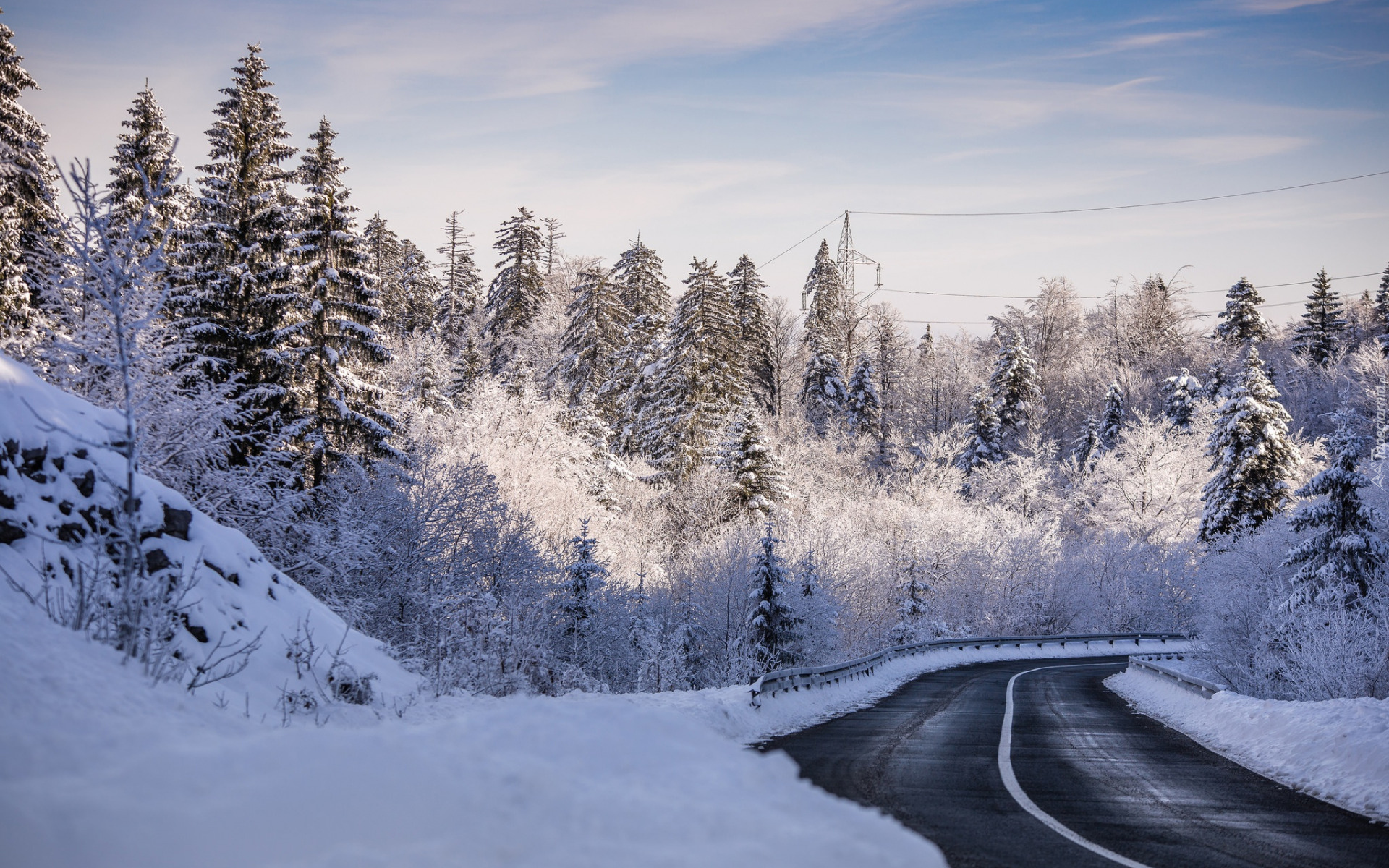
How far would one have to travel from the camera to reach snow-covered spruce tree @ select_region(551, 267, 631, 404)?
49.3m

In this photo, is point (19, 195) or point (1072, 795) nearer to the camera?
point (1072, 795)

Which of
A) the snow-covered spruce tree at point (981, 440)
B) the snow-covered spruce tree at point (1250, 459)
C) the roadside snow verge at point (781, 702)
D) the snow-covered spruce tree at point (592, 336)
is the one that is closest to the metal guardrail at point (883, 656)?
the roadside snow verge at point (781, 702)

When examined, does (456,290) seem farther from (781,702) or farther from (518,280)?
(781,702)

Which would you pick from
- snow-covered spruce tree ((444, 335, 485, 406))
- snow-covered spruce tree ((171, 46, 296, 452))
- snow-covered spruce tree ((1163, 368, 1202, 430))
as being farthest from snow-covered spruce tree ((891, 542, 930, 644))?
snow-covered spruce tree ((171, 46, 296, 452))

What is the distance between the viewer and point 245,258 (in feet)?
74.1

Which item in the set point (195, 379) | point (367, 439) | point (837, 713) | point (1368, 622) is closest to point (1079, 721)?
point (837, 713)

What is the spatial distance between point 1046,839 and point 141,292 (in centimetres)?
1787

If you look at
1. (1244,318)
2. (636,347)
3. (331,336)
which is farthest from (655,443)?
(1244,318)

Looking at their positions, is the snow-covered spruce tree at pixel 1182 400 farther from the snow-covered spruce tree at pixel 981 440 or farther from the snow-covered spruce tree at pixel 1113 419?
the snow-covered spruce tree at pixel 981 440

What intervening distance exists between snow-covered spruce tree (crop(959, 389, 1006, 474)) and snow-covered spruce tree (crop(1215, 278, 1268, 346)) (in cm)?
2459

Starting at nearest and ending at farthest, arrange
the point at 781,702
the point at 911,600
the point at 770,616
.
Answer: the point at 781,702, the point at 770,616, the point at 911,600

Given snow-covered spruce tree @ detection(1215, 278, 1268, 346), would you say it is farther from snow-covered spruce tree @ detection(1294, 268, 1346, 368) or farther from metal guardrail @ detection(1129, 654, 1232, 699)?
metal guardrail @ detection(1129, 654, 1232, 699)

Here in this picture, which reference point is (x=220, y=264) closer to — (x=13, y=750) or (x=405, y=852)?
(x=13, y=750)

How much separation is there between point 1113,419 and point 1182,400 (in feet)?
17.7
